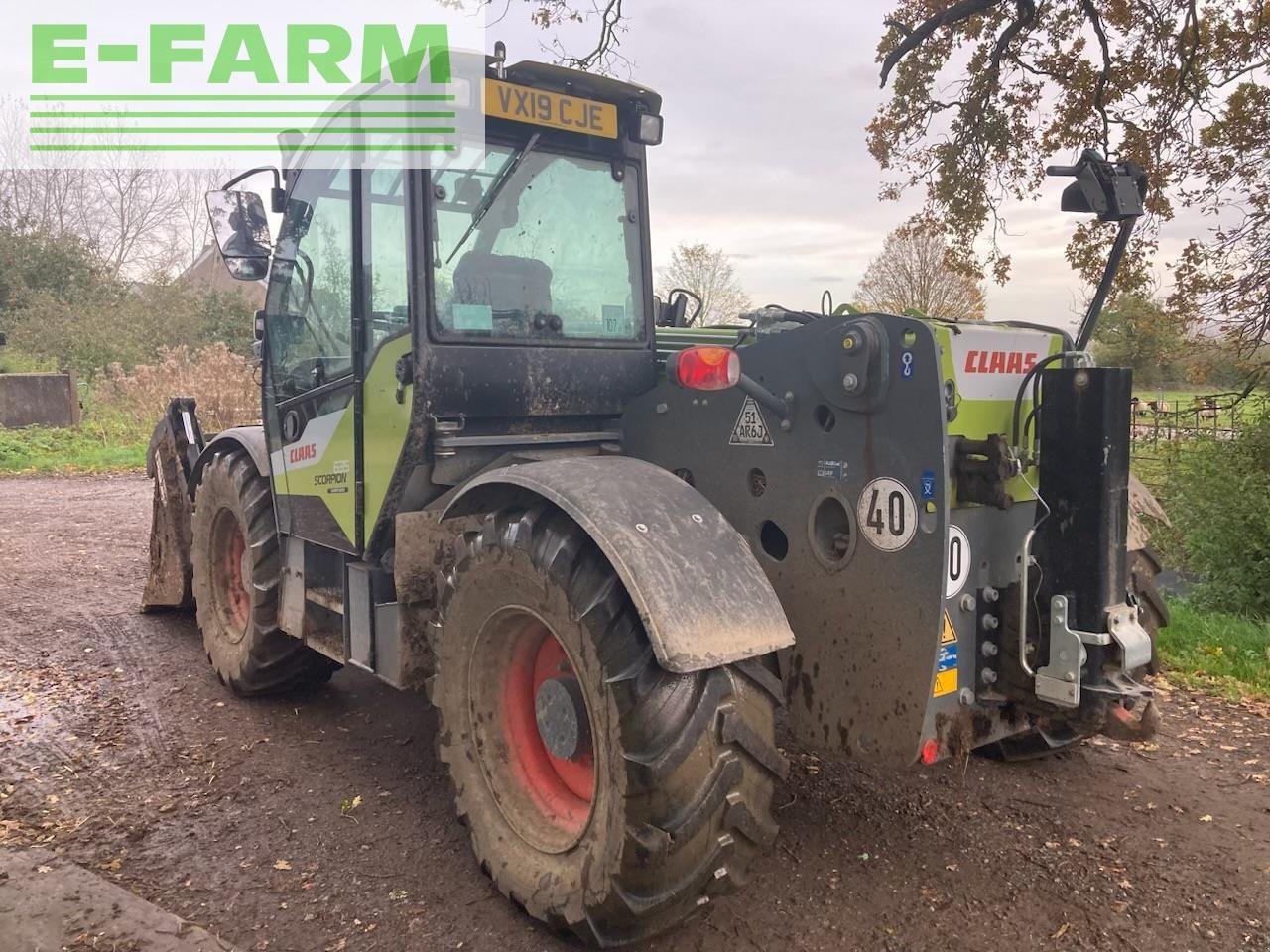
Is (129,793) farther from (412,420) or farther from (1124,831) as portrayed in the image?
(1124,831)

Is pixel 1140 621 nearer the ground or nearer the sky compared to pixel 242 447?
nearer the ground

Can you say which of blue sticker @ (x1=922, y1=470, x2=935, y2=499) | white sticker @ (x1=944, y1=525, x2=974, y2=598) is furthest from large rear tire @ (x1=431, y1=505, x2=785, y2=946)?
blue sticker @ (x1=922, y1=470, x2=935, y2=499)

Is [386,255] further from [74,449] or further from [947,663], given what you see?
[74,449]

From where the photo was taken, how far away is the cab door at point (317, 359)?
3.90 meters

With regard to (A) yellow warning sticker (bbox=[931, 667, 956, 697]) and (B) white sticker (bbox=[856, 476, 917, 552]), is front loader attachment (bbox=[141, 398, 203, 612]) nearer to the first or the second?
(B) white sticker (bbox=[856, 476, 917, 552])

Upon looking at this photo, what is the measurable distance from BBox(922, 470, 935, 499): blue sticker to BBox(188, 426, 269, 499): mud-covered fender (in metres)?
3.37

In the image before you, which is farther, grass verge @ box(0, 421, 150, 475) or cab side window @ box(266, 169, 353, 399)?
grass verge @ box(0, 421, 150, 475)

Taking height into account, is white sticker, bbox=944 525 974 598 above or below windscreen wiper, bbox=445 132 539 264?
below

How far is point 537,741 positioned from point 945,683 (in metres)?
1.34

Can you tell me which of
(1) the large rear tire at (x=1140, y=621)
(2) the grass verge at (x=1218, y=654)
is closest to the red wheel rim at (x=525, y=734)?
(1) the large rear tire at (x=1140, y=621)

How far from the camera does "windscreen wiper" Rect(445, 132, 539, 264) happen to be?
138 inches

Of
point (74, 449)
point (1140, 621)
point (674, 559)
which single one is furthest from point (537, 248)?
point (74, 449)

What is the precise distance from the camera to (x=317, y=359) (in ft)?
13.8

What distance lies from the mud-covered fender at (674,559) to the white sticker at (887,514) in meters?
0.34
